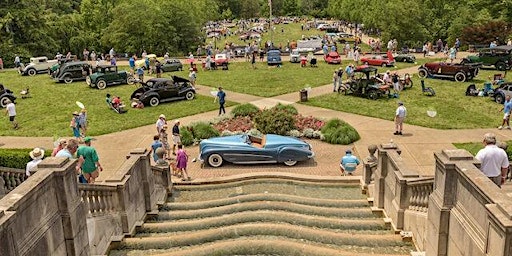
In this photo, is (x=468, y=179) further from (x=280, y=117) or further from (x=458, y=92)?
(x=458, y=92)

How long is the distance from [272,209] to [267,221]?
3.10ft

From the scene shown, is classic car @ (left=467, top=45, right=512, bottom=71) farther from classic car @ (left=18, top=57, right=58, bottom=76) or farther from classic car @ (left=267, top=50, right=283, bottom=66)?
classic car @ (left=18, top=57, right=58, bottom=76)

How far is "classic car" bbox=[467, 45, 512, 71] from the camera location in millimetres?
36438

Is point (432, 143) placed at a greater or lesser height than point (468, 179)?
lesser

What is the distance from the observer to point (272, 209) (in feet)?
39.0

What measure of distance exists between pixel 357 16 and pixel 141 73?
59.3 meters

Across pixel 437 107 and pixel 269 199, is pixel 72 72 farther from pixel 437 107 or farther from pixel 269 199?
pixel 269 199

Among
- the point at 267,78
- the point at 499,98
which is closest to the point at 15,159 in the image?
the point at 267,78

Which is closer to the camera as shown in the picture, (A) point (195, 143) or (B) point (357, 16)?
(A) point (195, 143)

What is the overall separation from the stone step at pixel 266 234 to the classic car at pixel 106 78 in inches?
985

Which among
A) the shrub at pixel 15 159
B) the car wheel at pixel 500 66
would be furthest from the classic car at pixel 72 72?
the car wheel at pixel 500 66

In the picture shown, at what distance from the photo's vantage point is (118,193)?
1055 cm

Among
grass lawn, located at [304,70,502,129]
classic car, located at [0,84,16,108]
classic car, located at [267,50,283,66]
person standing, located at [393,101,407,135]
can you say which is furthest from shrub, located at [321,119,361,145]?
classic car, located at [267,50,283,66]

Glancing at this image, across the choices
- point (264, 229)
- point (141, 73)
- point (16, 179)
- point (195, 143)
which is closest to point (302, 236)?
point (264, 229)
